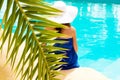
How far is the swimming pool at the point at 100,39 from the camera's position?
19.1 feet

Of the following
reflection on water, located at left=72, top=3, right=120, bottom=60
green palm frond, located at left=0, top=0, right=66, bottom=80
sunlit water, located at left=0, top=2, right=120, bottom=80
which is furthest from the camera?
reflection on water, located at left=72, top=3, right=120, bottom=60

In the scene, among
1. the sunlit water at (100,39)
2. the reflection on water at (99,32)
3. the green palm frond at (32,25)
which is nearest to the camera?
the green palm frond at (32,25)

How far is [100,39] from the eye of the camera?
711cm

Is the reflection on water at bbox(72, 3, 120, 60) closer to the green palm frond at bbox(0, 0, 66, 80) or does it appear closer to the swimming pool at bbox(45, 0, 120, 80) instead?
the swimming pool at bbox(45, 0, 120, 80)

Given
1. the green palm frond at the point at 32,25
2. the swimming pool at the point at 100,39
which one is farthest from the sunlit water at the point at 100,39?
the green palm frond at the point at 32,25

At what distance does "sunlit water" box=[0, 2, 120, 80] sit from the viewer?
5.82 meters

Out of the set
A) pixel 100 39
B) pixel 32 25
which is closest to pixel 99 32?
pixel 100 39

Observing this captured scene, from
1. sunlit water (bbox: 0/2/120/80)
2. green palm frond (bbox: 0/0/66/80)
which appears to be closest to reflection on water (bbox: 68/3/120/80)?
sunlit water (bbox: 0/2/120/80)

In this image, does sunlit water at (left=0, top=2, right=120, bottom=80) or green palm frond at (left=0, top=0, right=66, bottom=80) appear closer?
green palm frond at (left=0, top=0, right=66, bottom=80)

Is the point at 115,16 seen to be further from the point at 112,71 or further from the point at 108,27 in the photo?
the point at 112,71

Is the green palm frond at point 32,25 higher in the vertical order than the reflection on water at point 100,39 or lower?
higher

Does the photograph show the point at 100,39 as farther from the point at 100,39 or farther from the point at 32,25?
the point at 32,25

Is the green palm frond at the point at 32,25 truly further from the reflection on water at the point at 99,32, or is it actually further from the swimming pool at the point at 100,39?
the reflection on water at the point at 99,32

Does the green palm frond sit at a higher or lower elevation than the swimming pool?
higher
